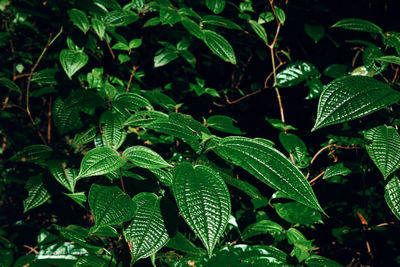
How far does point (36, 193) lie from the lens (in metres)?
0.97

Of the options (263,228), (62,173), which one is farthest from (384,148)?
(62,173)

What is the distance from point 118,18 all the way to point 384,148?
1.16m

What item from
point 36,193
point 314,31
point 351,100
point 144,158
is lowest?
point 36,193

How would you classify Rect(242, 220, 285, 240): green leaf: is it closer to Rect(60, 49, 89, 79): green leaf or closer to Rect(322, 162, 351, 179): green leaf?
Rect(322, 162, 351, 179): green leaf

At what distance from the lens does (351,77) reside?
77 cm

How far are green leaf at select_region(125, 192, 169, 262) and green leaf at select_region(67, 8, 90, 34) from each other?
77 cm

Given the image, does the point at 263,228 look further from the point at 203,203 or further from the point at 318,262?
the point at 203,203

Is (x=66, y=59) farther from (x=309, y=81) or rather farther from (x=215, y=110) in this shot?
(x=309, y=81)

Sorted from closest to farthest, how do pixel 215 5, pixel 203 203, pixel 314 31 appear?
pixel 203 203 < pixel 215 5 < pixel 314 31

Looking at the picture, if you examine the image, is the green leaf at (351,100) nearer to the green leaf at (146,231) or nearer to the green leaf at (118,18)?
the green leaf at (146,231)

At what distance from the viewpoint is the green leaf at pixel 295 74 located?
1304mm

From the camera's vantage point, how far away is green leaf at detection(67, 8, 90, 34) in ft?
3.41

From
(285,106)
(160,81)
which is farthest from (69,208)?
(285,106)

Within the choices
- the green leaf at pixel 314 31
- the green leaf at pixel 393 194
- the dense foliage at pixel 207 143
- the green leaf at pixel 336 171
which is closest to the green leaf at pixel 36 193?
the dense foliage at pixel 207 143
